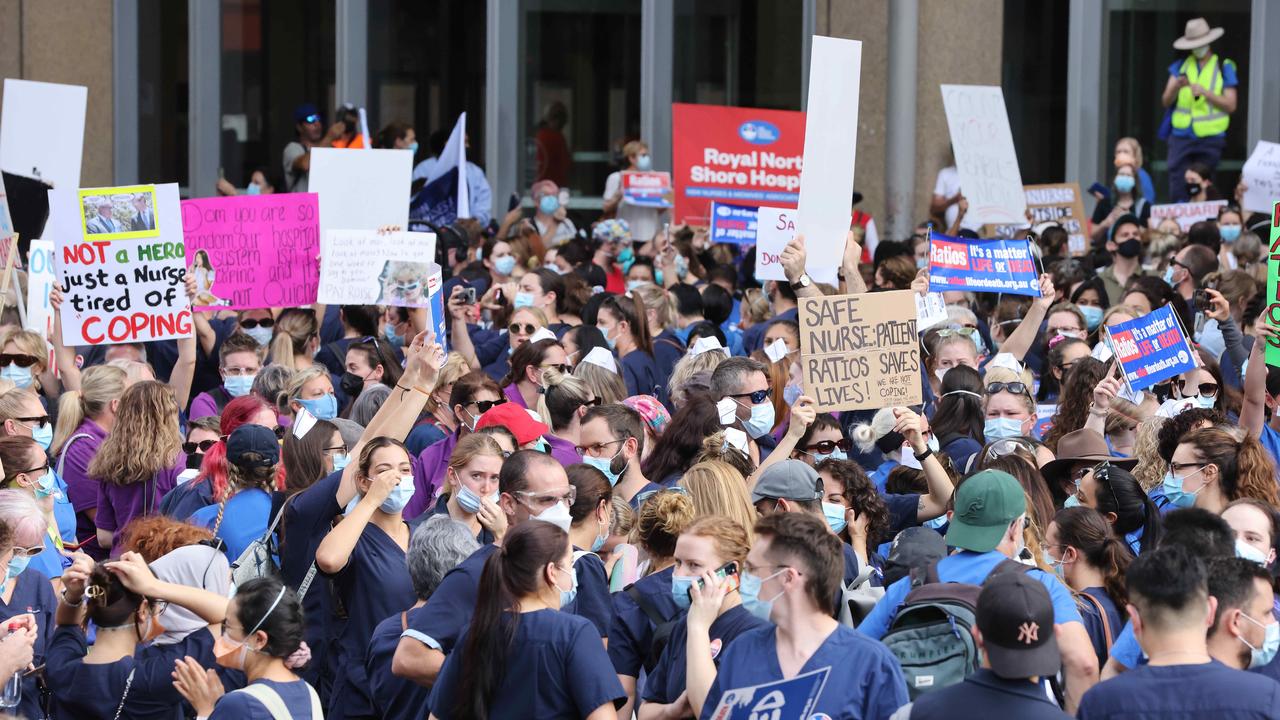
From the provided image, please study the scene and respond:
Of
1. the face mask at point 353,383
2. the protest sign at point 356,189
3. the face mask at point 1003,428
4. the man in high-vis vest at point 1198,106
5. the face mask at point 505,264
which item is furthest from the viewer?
the man in high-vis vest at point 1198,106

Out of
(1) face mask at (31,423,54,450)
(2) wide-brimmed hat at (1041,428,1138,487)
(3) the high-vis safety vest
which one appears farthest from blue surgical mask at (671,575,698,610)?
(3) the high-vis safety vest

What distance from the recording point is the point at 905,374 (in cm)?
816

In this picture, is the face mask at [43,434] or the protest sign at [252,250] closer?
the face mask at [43,434]

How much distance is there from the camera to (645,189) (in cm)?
1661

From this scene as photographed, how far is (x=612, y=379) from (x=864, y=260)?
26.4 ft

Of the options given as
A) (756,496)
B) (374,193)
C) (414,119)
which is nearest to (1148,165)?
(414,119)

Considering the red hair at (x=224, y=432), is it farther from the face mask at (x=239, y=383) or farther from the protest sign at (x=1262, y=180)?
the protest sign at (x=1262, y=180)

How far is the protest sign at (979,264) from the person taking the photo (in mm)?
10914

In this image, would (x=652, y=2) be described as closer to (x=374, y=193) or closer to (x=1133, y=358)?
(x=374, y=193)

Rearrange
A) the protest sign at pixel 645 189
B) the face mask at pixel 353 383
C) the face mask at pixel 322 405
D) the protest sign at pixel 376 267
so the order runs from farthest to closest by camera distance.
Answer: the protest sign at pixel 645 189, the protest sign at pixel 376 267, the face mask at pixel 353 383, the face mask at pixel 322 405

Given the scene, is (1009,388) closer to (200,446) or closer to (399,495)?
(399,495)

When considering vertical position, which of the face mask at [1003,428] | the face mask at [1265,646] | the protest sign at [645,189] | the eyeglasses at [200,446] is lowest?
the face mask at [1265,646]

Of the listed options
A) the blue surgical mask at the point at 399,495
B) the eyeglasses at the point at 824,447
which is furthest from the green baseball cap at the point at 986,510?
the eyeglasses at the point at 824,447

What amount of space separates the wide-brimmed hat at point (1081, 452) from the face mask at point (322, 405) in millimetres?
3558
